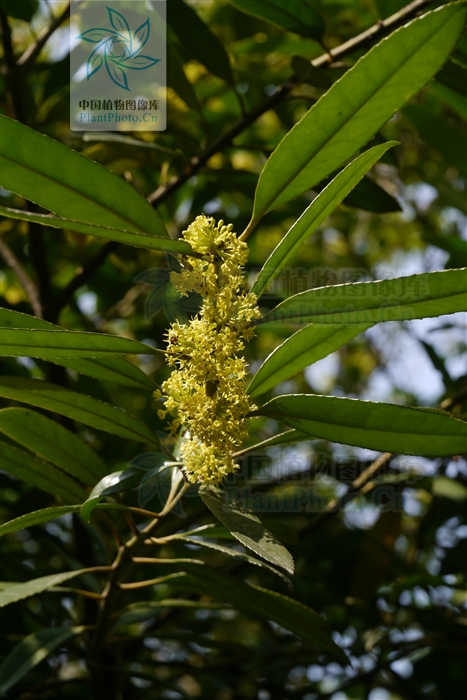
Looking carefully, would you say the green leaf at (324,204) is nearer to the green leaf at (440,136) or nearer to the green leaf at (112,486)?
the green leaf at (112,486)

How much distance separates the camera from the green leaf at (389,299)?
1091 millimetres

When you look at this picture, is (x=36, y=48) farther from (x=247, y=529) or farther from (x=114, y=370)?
(x=247, y=529)

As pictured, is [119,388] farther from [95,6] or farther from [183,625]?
[95,6]

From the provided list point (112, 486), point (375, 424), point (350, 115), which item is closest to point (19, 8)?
point (350, 115)

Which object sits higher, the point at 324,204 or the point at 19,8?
the point at 19,8

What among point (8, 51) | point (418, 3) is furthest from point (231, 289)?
point (8, 51)

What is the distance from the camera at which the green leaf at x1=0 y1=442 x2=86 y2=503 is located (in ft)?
5.26

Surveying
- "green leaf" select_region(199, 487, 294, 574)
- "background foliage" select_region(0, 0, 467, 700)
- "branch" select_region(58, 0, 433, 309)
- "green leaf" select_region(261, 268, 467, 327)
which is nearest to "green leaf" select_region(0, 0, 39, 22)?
"background foliage" select_region(0, 0, 467, 700)

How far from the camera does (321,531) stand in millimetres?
2734

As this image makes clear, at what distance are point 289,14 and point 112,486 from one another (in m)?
1.42

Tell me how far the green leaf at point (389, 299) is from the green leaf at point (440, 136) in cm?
135

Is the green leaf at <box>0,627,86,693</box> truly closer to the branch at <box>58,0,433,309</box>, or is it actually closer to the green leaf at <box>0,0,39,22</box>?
the branch at <box>58,0,433,309</box>

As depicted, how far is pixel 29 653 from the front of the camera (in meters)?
1.71

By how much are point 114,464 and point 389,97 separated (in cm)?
179
